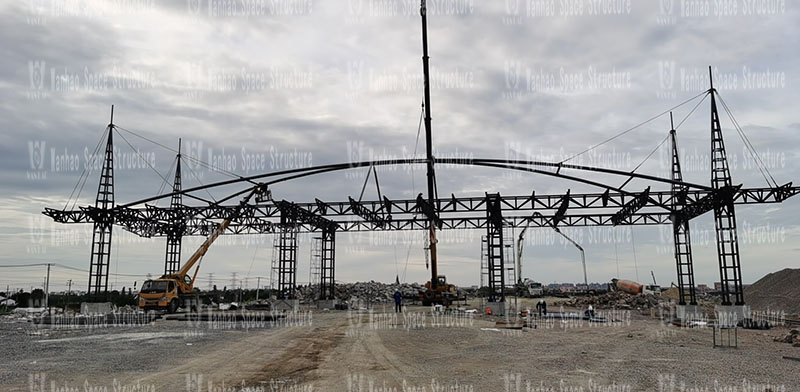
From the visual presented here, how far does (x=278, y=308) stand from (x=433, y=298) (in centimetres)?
1239

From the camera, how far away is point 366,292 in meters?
72.8

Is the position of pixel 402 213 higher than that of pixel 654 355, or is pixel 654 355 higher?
pixel 402 213

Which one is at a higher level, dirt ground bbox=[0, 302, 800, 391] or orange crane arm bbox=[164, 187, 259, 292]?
orange crane arm bbox=[164, 187, 259, 292]

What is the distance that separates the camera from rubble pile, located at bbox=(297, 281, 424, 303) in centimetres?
6700

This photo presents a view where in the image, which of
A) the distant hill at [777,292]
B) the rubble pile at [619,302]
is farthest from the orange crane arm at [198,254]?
the distant hill at [777,292]

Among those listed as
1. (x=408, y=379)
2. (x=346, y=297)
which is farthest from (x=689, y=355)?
(x=346, y=297)

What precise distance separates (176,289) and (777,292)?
48.4 meters

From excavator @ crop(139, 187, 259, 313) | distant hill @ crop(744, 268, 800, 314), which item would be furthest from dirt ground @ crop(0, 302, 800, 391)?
distant hill @ crop(744, 268, 800, 314)

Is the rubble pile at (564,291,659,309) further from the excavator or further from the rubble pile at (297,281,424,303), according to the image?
the excavator

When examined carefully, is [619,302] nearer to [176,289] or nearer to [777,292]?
[777,292]

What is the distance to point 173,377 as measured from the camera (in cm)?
1170

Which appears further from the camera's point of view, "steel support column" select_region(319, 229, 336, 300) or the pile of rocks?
"steel support column" select_region(319, 229, 336, 300)

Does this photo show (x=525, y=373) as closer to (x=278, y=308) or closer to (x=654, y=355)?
(x=654, y=355)

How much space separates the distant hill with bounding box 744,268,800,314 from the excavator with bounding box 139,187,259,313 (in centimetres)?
3937
